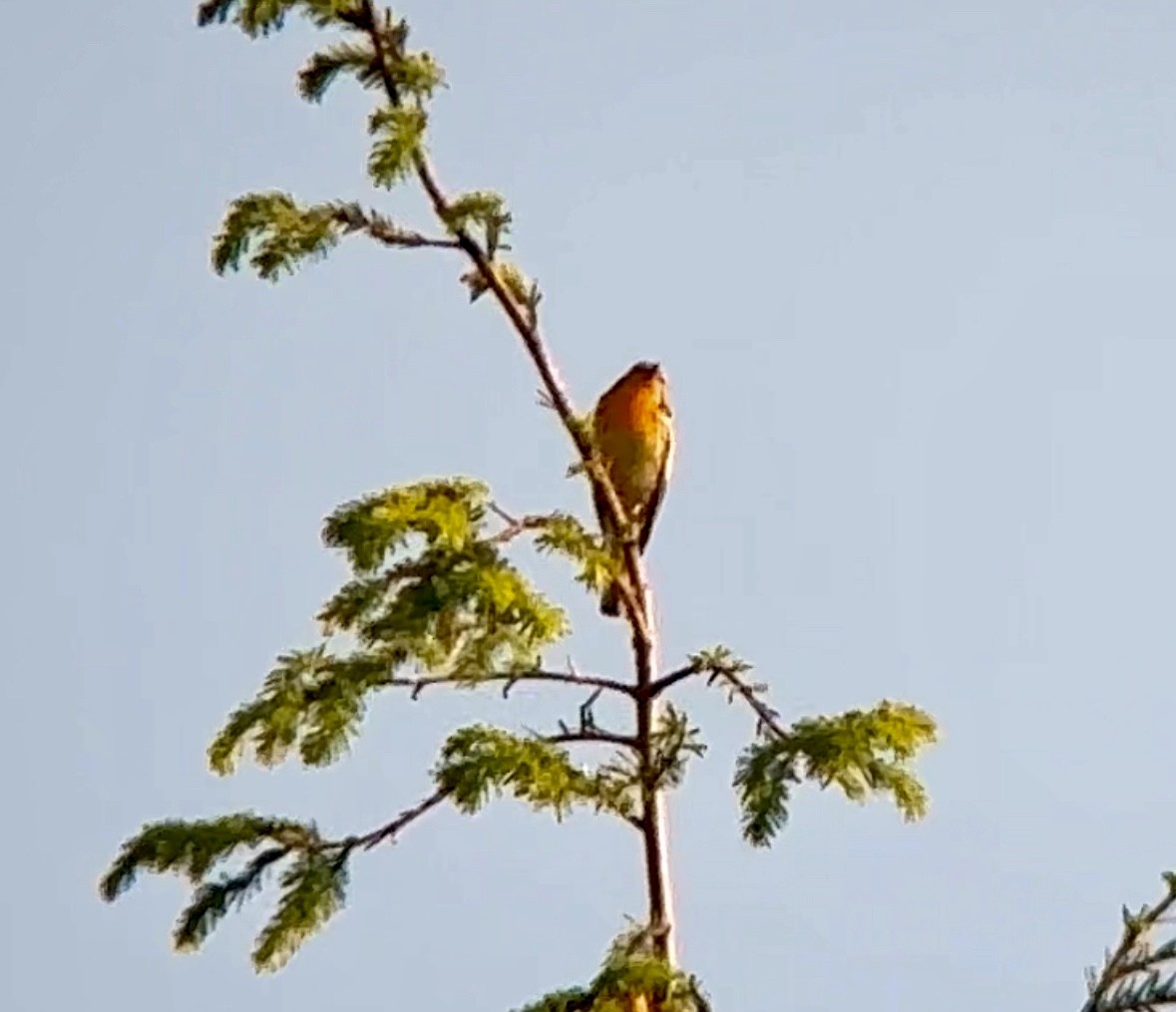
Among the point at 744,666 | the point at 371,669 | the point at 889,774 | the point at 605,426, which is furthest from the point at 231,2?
the point at 605,426

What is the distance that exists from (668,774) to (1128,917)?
662 millimetres

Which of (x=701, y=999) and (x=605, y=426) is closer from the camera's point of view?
(x=701, y=999)

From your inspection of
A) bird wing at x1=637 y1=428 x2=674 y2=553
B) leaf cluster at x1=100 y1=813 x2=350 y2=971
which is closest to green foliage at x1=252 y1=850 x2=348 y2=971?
leaf cluster at x1=100 y1=813 x2=350 y2=971

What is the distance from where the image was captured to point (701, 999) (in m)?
3.25

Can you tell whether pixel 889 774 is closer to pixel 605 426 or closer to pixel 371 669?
pixel 371 669

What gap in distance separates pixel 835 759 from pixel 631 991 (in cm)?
43

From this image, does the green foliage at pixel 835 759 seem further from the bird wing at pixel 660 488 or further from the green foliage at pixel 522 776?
the bird wing at pixel 660 488

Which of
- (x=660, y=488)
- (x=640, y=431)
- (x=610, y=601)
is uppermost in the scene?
(x=640, y=431)

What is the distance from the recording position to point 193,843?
3596mm

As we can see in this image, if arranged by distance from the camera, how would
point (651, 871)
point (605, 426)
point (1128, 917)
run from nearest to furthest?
1. point (1128, 917)
2. point (651, 871)
3. point (605, 426)

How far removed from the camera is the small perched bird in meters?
7.00

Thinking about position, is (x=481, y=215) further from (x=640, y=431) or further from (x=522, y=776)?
(x=640, y=431)

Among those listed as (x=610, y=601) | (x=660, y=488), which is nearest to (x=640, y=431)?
(x=660, y=488)

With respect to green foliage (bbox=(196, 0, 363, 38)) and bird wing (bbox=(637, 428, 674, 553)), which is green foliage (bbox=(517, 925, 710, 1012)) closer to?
green foliage (bbox=(196, 0, 363, 38))
